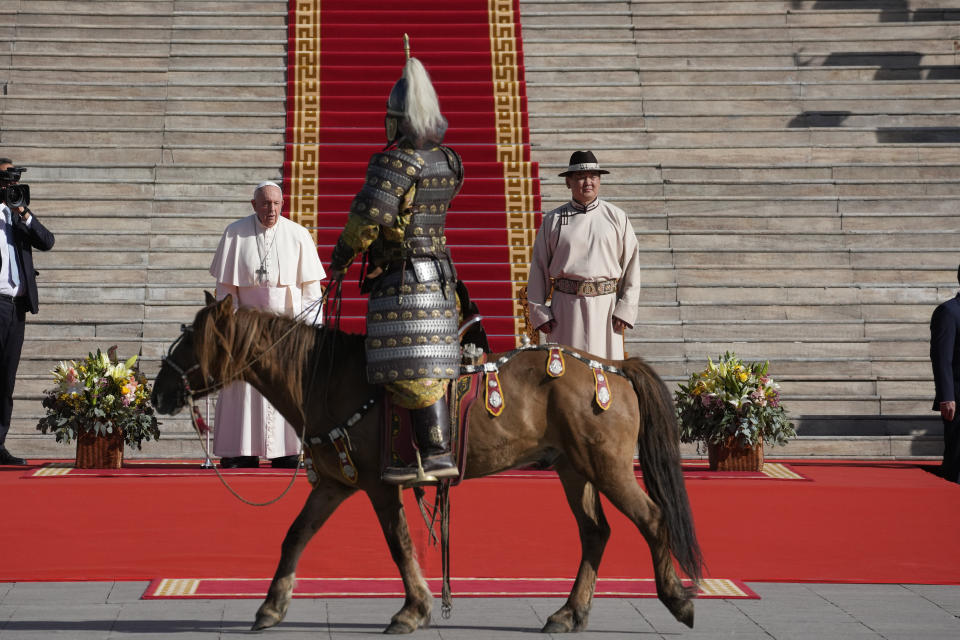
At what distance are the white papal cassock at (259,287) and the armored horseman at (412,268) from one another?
3.81m

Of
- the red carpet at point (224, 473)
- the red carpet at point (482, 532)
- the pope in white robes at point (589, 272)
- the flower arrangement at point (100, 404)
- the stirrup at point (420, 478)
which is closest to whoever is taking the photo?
the stirrup at point (420, 478)

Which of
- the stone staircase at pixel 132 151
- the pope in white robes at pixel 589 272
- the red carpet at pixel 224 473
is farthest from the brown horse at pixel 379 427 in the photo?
the stone staircase at pixel 132 151

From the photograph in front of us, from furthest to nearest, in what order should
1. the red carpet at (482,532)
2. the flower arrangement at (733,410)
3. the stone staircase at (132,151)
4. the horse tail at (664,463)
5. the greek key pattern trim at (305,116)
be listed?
the greek key pattern trim at (305,116) → the stone staircase at (132,151) → the flower arrangement at (733,410) → the red carpet at (482,532) → the horse tail at (664,463)

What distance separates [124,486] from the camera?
827cm

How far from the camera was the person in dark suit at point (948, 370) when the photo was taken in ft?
31.0

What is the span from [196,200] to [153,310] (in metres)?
1.58

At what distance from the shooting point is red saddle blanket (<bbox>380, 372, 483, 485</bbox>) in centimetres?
569

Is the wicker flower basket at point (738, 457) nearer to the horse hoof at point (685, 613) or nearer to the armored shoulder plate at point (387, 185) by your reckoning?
the horse hoof at point (685, 613)

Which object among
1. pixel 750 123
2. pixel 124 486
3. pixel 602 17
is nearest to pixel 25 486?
pixel 124 486

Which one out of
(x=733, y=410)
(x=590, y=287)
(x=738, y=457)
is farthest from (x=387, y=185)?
(x=738, y=457)

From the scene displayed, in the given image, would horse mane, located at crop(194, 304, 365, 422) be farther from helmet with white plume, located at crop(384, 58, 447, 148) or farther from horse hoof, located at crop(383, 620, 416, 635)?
horse hoof, located at crop(383, 620, 416, 635)

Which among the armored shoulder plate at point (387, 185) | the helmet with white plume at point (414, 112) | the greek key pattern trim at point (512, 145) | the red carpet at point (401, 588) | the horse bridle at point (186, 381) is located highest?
the greek key pattern trim at point (512, 145)

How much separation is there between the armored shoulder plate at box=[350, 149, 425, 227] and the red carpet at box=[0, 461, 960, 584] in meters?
2.07

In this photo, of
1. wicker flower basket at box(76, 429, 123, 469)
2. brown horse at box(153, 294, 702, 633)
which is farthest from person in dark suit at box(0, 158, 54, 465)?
brown horse at box(153, 294, 702, 633)
